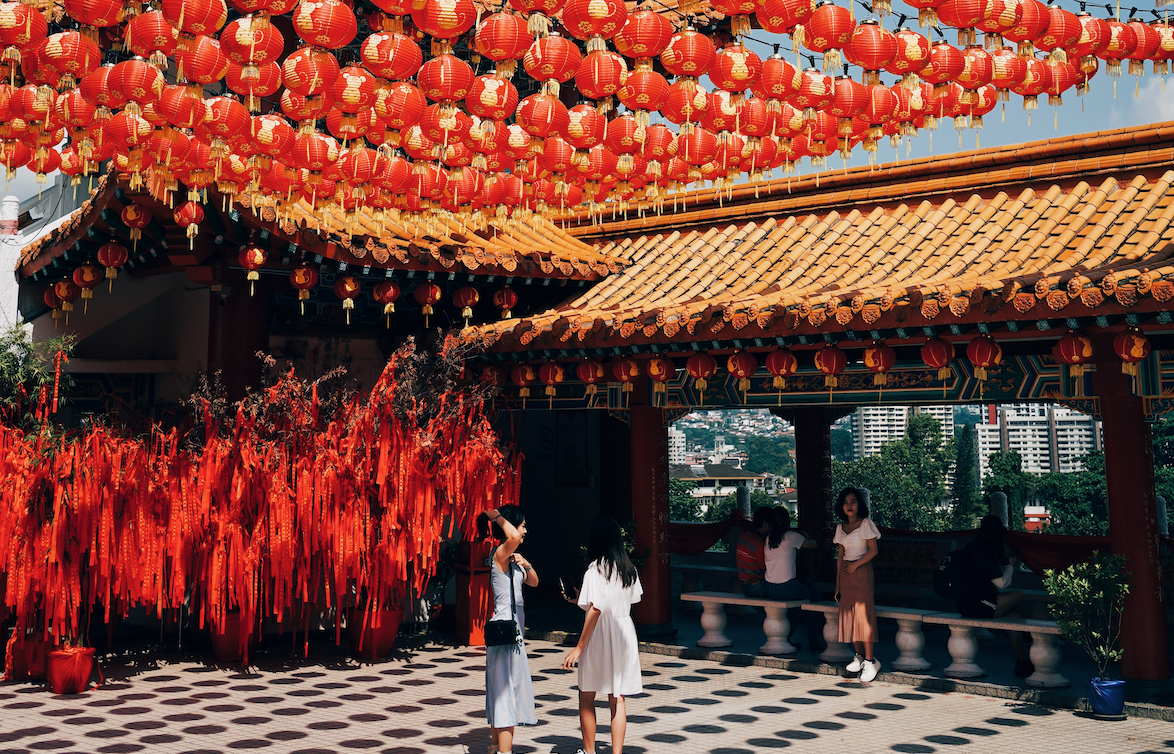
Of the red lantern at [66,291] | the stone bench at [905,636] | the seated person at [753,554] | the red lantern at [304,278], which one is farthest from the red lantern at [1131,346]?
the red lantern at [66,291]

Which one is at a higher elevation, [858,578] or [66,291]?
[66,291]

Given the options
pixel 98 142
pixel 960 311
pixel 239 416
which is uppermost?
pixel 98 142

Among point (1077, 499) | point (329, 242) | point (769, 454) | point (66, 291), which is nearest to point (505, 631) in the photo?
point (329, 242)

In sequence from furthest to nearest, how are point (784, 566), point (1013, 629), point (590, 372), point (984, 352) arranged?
1. point (590, 372)
2. point (784, 566)
3. point (1013, 629)
4. point (984, 352)

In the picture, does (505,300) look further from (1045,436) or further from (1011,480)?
(1045,436)

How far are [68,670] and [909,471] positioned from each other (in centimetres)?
2998

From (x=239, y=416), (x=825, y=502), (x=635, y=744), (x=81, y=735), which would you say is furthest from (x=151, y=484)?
(x=825, y=502)

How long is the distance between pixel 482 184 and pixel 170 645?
5419mm

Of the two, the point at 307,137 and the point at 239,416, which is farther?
the point at 239,416

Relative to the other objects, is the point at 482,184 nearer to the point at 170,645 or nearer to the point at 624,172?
the point at 624,172

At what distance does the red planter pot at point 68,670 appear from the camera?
8.67m

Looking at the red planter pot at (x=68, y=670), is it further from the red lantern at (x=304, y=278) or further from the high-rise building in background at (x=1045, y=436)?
the high-rise building in background at (x=1045, y=436)

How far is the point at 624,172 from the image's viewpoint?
9.16m

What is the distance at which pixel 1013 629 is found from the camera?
8.93m
